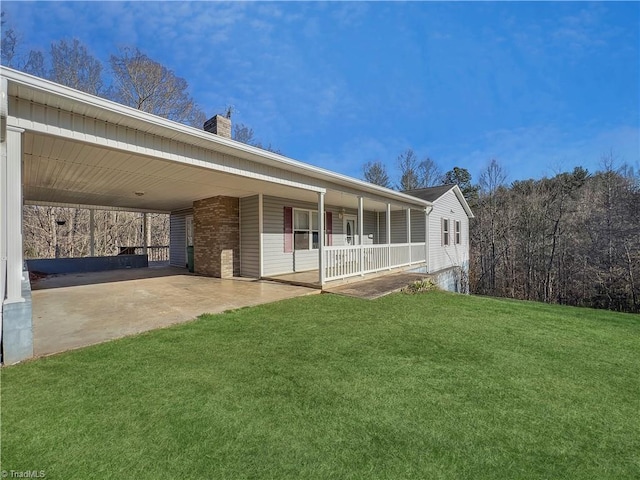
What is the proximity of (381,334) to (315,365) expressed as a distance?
1373 mm

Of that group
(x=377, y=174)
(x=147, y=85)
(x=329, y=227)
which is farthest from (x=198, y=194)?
(x=377, y=174)

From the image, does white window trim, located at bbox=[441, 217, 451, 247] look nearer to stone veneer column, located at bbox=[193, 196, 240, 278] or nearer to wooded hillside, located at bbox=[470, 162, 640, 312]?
wooded hillside, located at bbox=[470, 162, 640, 312]

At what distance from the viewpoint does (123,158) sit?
16.6 ft

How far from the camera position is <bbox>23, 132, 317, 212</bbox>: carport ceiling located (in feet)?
15.6

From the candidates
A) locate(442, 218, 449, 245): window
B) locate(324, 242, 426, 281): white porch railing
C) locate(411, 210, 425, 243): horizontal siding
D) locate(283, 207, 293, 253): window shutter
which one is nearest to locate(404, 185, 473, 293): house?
locate(442, 218, 449, 245): window

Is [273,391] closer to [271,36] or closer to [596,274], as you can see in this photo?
[271,36]

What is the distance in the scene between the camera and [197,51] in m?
9.75

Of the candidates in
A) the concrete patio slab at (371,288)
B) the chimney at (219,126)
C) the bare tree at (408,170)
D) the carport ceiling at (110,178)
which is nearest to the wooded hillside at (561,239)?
the bare tree at (408,170)

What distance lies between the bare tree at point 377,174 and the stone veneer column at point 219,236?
19604 mm

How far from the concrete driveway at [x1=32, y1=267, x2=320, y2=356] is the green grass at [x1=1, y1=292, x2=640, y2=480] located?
23.8 inches

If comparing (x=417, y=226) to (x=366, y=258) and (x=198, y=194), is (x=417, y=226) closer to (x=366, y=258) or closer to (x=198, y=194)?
(x=366, y=258)

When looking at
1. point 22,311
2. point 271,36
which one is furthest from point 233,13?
point 22,311

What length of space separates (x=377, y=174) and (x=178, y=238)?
1957cm

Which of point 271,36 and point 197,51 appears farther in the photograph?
point 197,51
